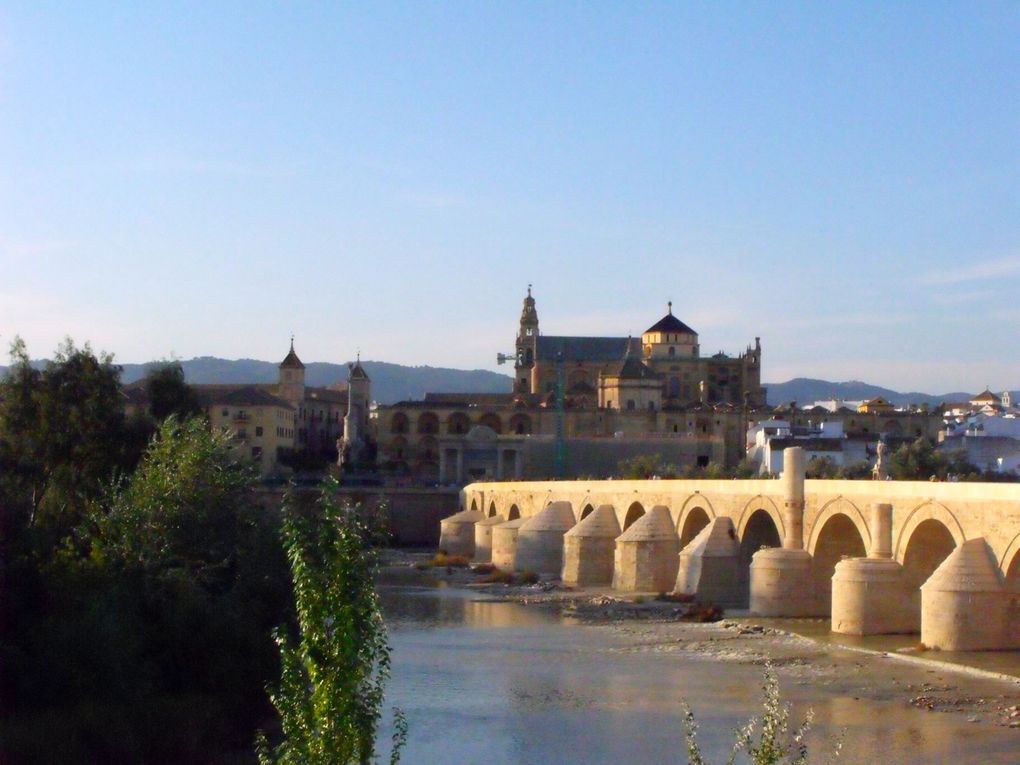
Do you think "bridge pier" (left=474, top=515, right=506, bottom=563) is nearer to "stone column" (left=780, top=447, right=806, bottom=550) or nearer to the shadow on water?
"stone column" (left=780, top=447, right=806, bottom=550)

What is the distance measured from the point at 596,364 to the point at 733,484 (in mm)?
61897

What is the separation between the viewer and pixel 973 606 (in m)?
26.4

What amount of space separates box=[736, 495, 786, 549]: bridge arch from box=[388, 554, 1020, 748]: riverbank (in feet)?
8.28

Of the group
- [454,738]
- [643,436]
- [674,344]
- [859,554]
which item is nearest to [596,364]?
[674,344]

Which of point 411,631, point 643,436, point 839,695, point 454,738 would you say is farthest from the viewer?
point 643,436

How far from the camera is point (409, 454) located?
9419cm

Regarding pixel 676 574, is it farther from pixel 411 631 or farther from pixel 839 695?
pixel 839 695

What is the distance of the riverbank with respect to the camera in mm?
22578

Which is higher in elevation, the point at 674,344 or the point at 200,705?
the point at 674,344

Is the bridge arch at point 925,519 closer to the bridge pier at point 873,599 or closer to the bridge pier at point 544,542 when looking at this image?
the bridge pier at point 873,599

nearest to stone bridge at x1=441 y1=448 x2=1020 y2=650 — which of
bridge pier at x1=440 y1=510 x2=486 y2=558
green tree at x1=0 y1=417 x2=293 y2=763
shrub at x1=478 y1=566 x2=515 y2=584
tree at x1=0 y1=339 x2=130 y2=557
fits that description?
shrub at x1=478 y1=566 x2=515 y2=584

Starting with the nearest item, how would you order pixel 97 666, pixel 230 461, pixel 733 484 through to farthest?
1. pixel 97 666
2. pixel 230 461
3. pixel 733 484

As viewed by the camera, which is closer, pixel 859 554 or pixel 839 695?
pixel 839 695

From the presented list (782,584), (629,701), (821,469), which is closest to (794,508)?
(782,584)
